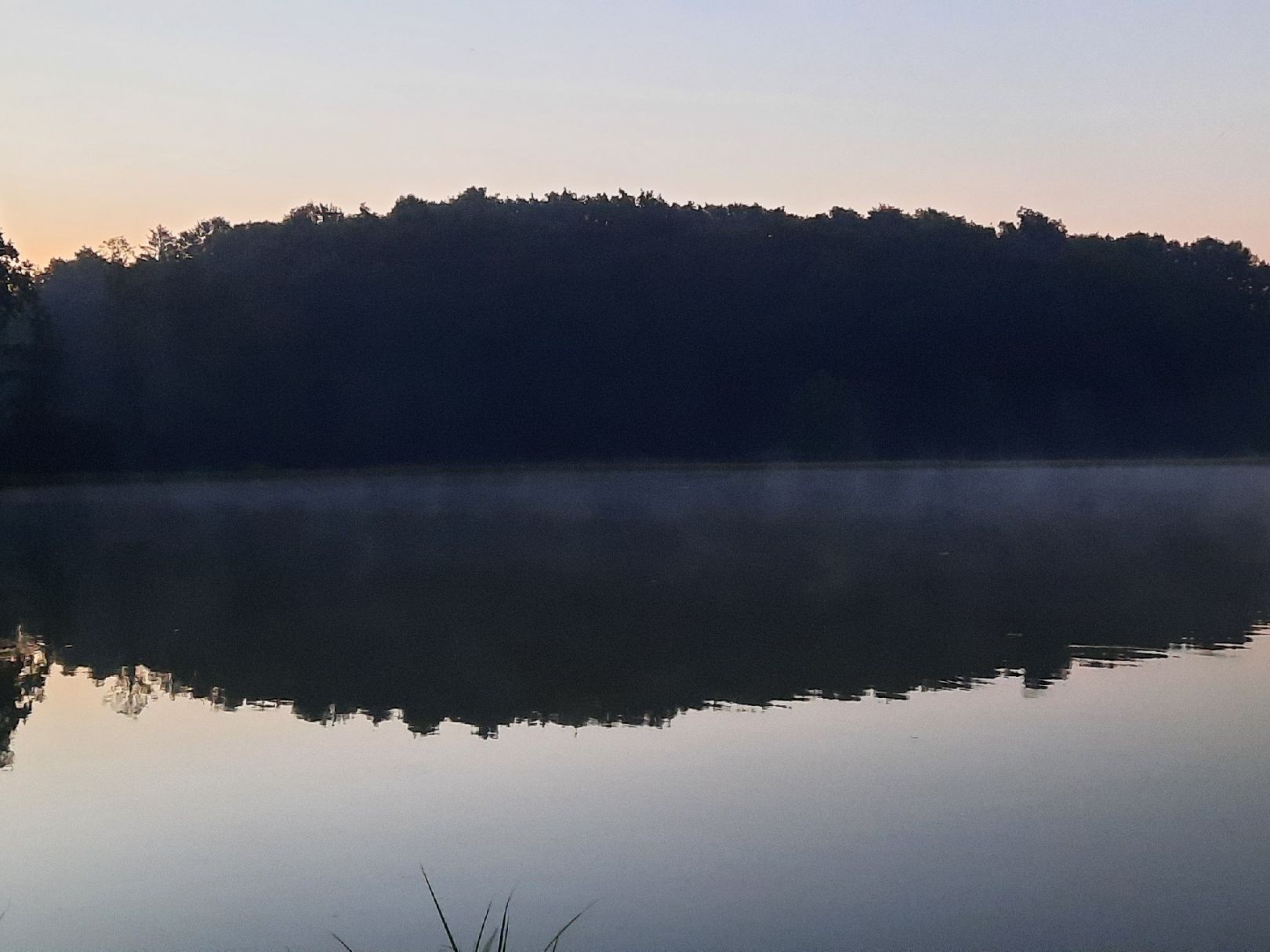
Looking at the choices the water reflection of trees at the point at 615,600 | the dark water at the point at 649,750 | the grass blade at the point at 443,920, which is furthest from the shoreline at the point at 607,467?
the grass blade at the point at 443,920

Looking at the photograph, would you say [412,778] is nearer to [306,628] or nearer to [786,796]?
[786,796]

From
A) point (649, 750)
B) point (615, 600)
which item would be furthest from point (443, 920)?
point (615, 600)

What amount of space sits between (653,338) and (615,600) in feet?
144

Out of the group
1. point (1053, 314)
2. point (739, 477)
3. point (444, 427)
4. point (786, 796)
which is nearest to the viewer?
point (786, 796)

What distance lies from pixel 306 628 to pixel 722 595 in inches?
144

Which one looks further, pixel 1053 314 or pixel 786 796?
pixel 1053 314

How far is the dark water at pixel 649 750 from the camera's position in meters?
4.95

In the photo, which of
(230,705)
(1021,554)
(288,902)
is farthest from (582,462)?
(288,902)

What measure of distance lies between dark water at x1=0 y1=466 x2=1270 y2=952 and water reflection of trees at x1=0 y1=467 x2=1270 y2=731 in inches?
2.5

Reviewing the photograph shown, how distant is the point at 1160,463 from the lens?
179ft

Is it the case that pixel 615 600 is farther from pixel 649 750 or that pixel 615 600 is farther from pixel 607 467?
pixel 607 467

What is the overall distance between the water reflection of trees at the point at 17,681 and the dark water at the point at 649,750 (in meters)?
0.04

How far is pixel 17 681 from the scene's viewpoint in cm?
972

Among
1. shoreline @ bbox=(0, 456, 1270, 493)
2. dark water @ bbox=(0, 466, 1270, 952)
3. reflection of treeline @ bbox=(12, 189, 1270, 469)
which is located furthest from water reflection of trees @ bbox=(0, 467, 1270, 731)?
reflection of treeline @ bbox=(12, 189, 1270, 469)
